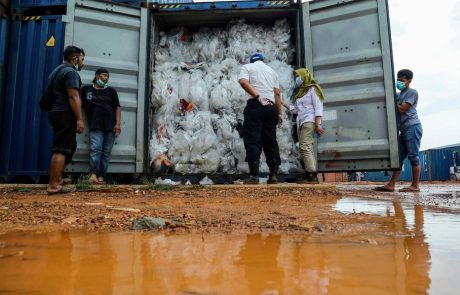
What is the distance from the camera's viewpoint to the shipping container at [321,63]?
4.36m

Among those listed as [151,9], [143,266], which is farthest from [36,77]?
[143,266]

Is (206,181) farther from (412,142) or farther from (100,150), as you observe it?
(412,142)

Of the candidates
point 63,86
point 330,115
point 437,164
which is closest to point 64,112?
point 63,86

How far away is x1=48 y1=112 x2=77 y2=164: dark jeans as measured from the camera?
358 centimetres

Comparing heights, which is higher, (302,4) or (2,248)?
(302,4)

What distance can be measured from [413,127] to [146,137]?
11.2ft

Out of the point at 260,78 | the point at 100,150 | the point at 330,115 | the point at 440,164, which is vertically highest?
the point at 260,78

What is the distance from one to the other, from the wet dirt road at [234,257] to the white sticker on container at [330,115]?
2974mm

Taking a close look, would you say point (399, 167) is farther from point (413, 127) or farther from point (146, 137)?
point (146, 137)

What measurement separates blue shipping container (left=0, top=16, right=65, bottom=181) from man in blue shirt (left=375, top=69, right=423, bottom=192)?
14.5ft

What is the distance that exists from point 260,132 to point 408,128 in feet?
6.22

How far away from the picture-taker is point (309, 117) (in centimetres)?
446

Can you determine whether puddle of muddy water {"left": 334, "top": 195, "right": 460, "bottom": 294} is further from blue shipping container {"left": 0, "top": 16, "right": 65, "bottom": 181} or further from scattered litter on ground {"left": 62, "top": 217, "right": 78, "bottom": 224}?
blue shipping container {"left": 0, "top": 16, "right": 65, "bottom": 181}

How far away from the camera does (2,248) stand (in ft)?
3.68
